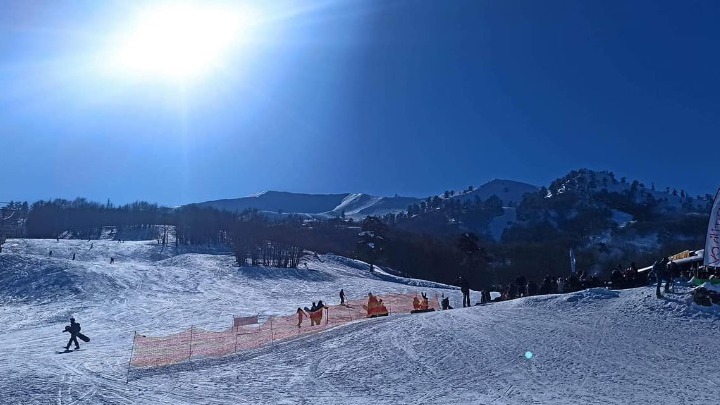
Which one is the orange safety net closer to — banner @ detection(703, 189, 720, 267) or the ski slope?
the ski slope

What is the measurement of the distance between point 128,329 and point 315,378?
A: 71.2ft

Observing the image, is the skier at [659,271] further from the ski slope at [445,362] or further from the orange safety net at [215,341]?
the orange safety net at [215,341]

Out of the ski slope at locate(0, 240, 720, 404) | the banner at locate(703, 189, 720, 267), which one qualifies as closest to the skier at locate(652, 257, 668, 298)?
the ski slope at locate(0, 240, 720, 404)

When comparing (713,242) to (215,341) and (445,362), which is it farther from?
(215,341)

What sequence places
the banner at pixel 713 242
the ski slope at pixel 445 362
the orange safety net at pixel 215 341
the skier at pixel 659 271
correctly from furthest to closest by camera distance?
the skier at pixel 659 271 < the banner at pixel 713 242 < the orange safety net at pixel 215 341 < the ski slope at pixel 445 362

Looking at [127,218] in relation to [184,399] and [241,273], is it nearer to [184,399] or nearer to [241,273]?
[241,273]

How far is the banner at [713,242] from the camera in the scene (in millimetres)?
25781

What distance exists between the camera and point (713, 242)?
2600 cm

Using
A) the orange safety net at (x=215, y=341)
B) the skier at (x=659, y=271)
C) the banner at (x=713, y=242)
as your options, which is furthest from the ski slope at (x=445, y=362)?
the banner at (x=713, y=242)

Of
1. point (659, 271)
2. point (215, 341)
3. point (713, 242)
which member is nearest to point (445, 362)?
point (659, 271)

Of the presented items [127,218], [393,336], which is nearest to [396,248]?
[127,218]

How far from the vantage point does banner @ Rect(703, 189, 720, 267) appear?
1015 inches


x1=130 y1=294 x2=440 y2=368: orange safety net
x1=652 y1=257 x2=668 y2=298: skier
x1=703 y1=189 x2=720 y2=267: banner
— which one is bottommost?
x1=130 y1=294 x2=440 y2=368: orange safety net

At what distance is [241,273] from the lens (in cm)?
7594
